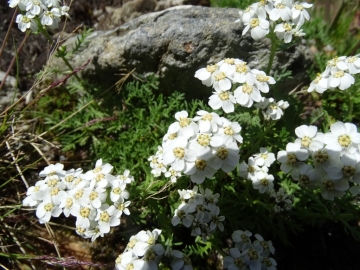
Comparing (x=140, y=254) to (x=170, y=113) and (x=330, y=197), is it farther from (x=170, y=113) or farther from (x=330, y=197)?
(x=170, y=113)

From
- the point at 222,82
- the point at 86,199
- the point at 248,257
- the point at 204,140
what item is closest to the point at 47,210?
the point at 86,199

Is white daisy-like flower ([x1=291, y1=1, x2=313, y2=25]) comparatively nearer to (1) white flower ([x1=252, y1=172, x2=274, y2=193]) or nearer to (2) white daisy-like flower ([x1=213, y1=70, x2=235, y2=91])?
(2) white daisy-like flower ([x1=213, y1=70, x2=235, y2=91])

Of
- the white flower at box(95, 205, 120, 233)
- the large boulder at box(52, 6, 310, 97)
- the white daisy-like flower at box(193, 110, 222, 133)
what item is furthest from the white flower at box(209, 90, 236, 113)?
the large boulder at box(52, 6, 310, 97)

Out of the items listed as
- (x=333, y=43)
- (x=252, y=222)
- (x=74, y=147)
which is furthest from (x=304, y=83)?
(x=74, y=147)

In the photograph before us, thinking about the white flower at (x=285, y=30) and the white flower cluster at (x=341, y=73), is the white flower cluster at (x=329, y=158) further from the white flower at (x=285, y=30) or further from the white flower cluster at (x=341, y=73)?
the white flower at (x=285, y=30)

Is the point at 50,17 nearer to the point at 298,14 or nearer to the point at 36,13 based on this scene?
the point at 36,13

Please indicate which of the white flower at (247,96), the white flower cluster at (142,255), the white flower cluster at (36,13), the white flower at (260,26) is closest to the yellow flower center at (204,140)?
the white flower at (247,96)
